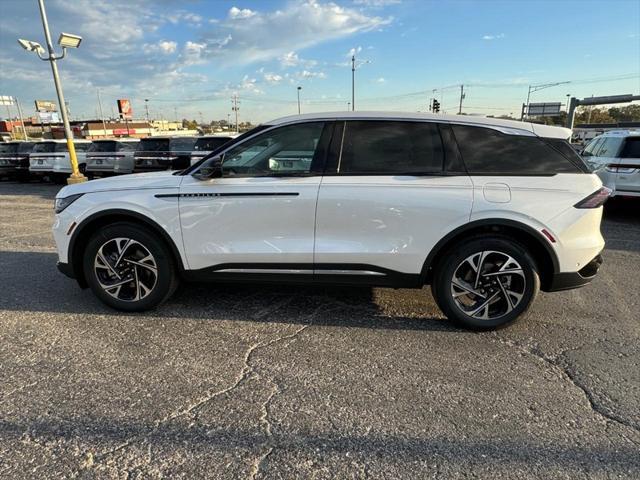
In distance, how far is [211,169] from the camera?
3.67 meters

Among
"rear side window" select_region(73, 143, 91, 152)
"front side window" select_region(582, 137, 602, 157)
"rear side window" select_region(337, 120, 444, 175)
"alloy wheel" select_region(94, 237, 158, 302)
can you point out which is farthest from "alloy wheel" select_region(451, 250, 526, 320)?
"rear side window" select_region(73, 143, 91, 152)

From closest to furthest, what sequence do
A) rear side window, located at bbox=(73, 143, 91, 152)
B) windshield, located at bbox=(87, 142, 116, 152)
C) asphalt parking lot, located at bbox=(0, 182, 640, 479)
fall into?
asphalt parking lot, located at bbox=(0, 182, 640, 479)
windshield, located at bbox=(87, 142, 116, 152)
rear side window, located at bbox=(73, 143, 91, 152)

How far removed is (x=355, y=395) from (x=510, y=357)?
1332 mm

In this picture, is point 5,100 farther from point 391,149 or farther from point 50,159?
point 391,149

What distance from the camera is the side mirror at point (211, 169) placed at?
367cm

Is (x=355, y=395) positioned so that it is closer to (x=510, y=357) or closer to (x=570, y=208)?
(x=510, y=357)

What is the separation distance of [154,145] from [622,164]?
513 inches

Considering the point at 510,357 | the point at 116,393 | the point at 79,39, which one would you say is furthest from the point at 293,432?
the point at 79,39

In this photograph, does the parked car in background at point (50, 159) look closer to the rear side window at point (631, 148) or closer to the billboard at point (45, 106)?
the rear side window at point (631, 148)

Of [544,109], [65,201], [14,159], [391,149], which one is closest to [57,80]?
[14,159]

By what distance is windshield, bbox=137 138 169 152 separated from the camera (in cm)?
1425

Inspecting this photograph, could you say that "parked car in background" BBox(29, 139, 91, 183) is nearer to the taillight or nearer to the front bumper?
the front bumper

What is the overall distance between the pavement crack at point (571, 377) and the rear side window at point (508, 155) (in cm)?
139

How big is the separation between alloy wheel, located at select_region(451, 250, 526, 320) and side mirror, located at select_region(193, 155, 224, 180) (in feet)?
7.22
